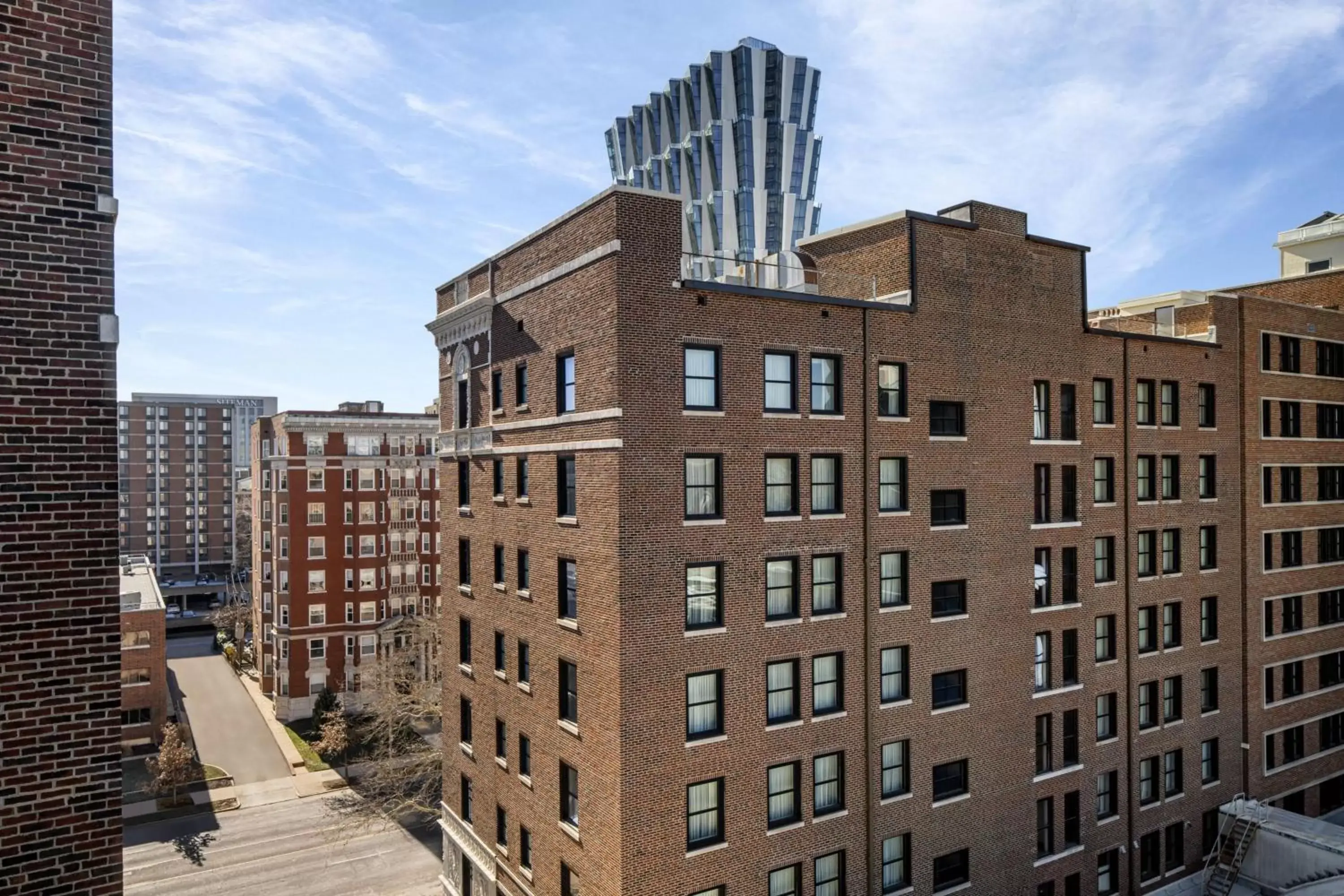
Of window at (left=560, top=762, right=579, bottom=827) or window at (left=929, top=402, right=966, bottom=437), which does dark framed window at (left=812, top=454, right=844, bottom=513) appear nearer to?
window at (left=929, top=402, right=966, bottom=437)

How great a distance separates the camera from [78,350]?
988 centimetres

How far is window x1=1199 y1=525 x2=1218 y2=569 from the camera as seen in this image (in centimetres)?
3644

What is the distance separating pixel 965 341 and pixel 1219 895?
27964mm

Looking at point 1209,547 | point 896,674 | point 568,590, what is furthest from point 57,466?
point 1209,547

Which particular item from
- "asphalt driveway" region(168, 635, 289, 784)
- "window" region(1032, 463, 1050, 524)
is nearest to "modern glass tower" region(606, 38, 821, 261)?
"asphalt driveway" region(168, 635, 289, 784)

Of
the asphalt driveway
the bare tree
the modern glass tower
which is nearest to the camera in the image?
the bare tree

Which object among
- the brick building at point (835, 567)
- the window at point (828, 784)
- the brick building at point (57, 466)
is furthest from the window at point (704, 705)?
the brick building at point (57, 466)

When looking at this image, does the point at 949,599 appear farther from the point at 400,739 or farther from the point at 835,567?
the point at 400,739

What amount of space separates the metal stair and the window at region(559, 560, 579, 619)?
32027 mm

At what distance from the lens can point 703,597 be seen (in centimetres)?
2303

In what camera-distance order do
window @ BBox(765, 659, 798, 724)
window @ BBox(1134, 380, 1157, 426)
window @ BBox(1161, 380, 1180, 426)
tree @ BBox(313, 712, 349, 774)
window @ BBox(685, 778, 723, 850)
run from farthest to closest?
tree @ BBox(313, 712, 349, 774) → window @ BBox(1161, 380, 1180, 426) → window @ BBox(1134, 380, 1157, 426) → window @ BBox(765, 659, 798, 724) → window @ BBox(685, 778, 723, 850)

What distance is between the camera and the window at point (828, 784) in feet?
81.3

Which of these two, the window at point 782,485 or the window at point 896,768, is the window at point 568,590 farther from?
the window at point 896,768

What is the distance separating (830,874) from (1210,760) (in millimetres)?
23016
